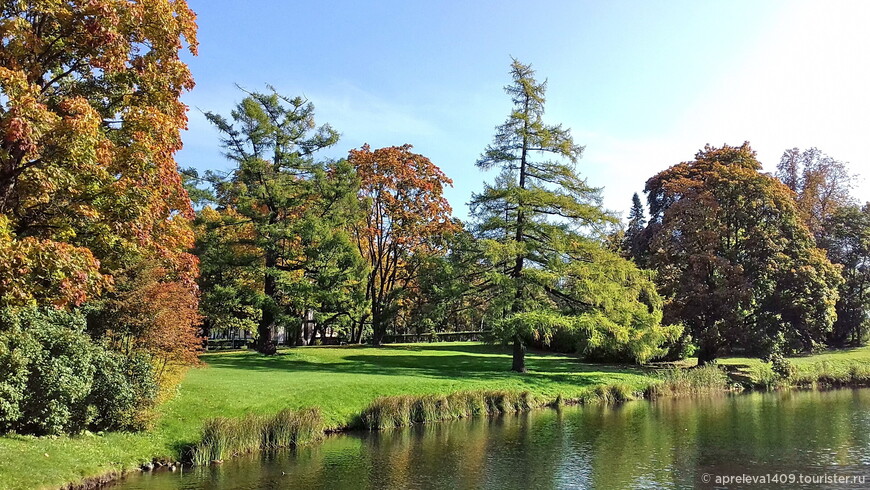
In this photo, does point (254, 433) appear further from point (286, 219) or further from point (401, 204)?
point (401, 204)

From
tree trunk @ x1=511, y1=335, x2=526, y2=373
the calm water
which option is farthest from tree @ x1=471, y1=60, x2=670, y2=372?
the calm water

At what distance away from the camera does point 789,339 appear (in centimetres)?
3409

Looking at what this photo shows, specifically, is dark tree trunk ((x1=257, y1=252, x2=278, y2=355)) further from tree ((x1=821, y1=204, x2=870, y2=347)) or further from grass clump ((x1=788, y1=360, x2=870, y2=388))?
tree ((x1=821, y1=204, x2=870, y2=347))

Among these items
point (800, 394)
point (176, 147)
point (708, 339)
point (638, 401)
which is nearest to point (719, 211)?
point (708, 339)

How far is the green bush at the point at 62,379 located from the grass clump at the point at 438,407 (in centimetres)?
698

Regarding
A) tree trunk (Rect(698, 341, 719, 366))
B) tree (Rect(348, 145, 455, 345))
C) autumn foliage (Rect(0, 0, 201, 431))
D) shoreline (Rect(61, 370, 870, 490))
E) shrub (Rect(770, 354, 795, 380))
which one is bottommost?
shoreline (Rect(61, 370, 870, 490))

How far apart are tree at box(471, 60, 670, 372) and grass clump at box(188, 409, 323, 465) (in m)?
11.9

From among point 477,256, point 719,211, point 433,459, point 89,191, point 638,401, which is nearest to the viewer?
point 89,191

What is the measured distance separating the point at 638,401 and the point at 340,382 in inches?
518

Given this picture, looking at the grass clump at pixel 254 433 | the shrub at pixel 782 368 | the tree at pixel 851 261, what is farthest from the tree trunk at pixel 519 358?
the tree at pixel 851 261

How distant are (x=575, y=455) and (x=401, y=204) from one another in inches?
1225

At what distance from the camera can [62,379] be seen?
12992mm

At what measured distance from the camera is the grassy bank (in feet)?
43.0

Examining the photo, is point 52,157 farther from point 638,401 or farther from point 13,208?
point 638,401
